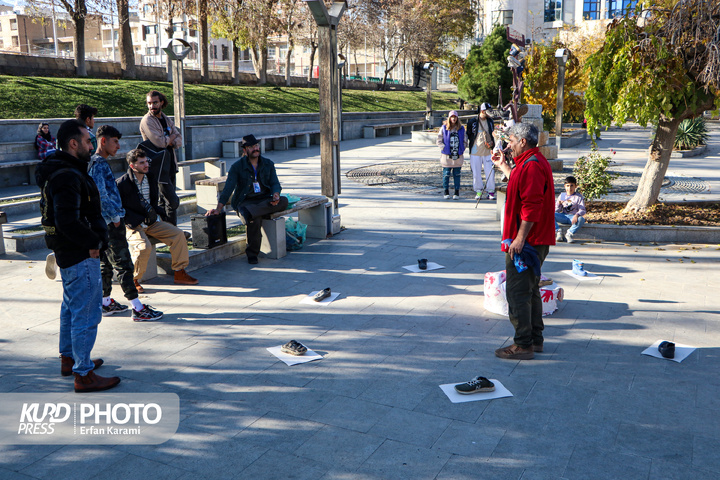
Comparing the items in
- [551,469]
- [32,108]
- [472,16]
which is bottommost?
[551,469]

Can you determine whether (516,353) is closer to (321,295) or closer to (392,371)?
(392,371)

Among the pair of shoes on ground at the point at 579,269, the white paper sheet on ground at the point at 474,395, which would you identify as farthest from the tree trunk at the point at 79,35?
the white paper sheet on ground at the point at 474,395

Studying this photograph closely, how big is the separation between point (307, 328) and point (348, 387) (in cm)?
134

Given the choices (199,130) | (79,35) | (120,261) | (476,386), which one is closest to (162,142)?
(120,261)

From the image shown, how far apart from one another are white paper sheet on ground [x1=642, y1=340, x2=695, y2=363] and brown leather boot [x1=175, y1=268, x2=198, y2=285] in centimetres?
482

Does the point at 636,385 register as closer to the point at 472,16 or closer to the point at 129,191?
the point at 129,191

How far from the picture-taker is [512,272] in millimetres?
5051

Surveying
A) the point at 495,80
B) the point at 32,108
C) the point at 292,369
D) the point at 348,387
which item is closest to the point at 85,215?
the point at 292,369

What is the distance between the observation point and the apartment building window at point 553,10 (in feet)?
228

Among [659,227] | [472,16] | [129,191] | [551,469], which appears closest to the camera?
[551,469]

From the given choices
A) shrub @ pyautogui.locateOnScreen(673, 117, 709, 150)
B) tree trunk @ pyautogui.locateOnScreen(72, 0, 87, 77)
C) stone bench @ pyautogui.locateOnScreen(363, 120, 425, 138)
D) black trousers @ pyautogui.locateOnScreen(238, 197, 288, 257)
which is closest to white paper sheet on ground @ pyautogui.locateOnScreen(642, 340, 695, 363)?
black trousers @ pyautogui.locateOnScreen(238, 197, 288, 257)

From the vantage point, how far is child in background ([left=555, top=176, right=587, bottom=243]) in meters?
9.10

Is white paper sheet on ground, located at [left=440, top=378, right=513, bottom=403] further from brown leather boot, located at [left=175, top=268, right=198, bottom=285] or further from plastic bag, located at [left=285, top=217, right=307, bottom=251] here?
plastic bag, located at [left=285, top=217, right=307, bottom=251]

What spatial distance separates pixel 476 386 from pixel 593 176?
696 centimetres
